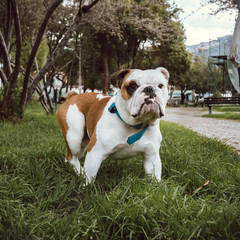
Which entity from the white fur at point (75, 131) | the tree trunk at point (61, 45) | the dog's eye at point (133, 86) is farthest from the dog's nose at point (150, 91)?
the tree trunk at point (61, 45)

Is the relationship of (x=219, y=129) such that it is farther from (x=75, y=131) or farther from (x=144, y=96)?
(x=144, y=96)

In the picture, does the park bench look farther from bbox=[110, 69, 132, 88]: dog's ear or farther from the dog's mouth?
the dog's mouth

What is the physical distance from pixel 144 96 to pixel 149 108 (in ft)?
0.34

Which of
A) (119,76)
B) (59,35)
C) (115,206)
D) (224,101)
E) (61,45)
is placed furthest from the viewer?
(224,101)


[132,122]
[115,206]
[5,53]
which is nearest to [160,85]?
[132,122]

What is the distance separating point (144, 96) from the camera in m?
1.96

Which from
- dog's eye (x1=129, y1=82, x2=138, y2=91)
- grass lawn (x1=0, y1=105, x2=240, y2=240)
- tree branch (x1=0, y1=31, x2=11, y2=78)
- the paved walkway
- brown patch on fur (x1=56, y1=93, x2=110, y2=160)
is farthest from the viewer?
tree branch (x1=0, y1=31, x2=11, y2=78)

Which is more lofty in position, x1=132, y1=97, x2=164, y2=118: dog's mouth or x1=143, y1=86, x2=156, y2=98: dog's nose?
x1=143, y1=86, x2=156, y2=98: dog's nose

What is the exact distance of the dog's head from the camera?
1968 millimetres

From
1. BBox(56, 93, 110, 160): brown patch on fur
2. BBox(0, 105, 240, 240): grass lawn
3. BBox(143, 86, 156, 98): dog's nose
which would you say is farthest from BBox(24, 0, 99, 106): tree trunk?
BBox(143, 86, 156, 98): dog's nose

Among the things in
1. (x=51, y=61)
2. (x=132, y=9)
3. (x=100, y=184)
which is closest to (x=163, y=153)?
(x=100, y=184)

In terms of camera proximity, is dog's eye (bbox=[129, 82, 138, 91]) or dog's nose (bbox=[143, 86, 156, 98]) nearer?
dog's nose (bbox=[143, 86, 156, 98])

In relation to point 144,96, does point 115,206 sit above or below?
below

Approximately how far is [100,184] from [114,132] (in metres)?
0.60
